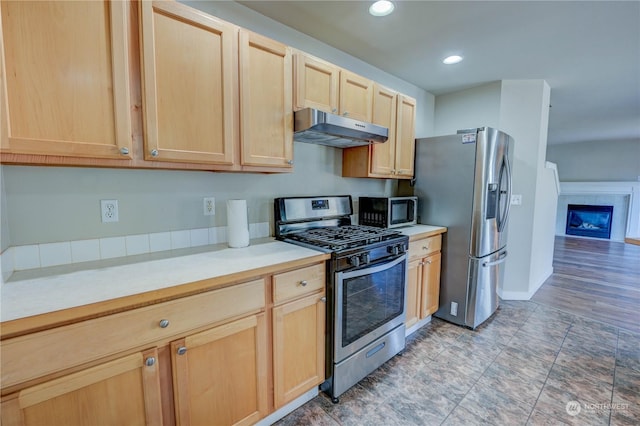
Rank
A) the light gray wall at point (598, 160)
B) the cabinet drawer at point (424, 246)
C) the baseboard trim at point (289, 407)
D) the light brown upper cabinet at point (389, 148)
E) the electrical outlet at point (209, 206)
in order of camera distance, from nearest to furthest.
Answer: the baseboard trim at point (289, 407)
the electrical outlet at point (209, 206)
the cabinet drawer at point (424, 246)
the light brown upper cabinet at point (389, 148)
the light gray wall at point (598, 160)

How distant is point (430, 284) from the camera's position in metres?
2.58

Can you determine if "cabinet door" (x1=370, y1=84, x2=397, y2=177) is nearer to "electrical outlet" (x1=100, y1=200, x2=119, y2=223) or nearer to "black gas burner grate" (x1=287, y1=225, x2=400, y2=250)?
"black gas burner grate" (x1=287, y1=225, x2=400, y2=250)

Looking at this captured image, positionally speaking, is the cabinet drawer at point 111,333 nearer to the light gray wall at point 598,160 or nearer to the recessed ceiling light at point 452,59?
the recessed ceiling light at point 452,59

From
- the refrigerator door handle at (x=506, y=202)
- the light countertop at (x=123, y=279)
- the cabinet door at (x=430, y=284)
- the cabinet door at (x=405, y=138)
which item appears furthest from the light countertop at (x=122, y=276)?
the refrigerator door handle at (x=506, y=202)

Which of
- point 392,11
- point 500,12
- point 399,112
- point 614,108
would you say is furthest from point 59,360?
point 614,108

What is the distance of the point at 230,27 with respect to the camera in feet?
4.89

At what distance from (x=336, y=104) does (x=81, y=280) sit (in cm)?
177

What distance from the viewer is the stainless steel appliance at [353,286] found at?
166 cm

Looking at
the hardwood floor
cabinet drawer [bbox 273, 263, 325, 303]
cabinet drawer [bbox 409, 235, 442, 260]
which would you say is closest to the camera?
cabinet drawer [bbox 273, 263, 325, 303]

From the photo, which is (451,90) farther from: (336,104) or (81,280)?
(81,280)

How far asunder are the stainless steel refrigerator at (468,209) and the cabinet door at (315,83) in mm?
1278

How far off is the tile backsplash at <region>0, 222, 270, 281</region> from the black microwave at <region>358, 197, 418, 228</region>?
4.40ft

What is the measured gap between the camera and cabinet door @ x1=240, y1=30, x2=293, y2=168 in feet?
5.14

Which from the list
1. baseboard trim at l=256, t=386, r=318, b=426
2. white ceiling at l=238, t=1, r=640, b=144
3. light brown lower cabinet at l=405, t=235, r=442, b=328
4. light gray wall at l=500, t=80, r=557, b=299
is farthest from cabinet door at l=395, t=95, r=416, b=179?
baseboard trim at l=256, t=386, r=318, b=426
